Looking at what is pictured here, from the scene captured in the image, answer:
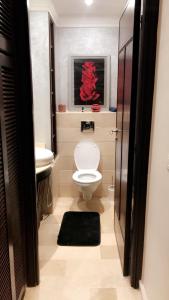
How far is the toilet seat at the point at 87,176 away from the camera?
9.38 feet

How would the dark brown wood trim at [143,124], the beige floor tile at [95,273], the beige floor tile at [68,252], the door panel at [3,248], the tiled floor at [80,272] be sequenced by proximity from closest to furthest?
the door panel at [3,248]
the dark brown wood trim at [143,124]
the tiled floor at [80,272]
the beige floor tile at [95,273]
the beige floor tile at [68,252]

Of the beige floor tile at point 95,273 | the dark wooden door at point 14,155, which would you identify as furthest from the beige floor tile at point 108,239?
the dark wooden door at point 14,155

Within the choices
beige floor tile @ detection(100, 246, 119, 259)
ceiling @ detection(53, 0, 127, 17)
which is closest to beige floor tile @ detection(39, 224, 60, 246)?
beige floor tile @ detection(100, 246, 119, 259)

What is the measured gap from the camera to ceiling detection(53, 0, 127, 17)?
2.57m

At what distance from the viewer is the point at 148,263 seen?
1629 mm

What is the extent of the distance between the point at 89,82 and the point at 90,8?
2.76 feet

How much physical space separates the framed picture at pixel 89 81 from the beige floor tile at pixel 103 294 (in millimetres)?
2198

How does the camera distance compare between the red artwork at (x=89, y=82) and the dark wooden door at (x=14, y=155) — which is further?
the red artwork at (x=89, y=82)

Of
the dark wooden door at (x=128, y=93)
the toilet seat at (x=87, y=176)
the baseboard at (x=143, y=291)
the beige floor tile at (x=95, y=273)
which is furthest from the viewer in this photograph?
the toilet seat at (x=87, y=176)

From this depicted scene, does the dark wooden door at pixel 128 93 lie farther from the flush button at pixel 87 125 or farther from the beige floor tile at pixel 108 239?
the flush button at pixel 87 125

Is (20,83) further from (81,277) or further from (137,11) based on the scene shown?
(81,277)

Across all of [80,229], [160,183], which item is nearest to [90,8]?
[160,183]

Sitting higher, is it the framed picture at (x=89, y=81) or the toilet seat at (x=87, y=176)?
the framed picture at (x=89, y=81)

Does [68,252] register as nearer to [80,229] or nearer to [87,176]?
[80,229]
